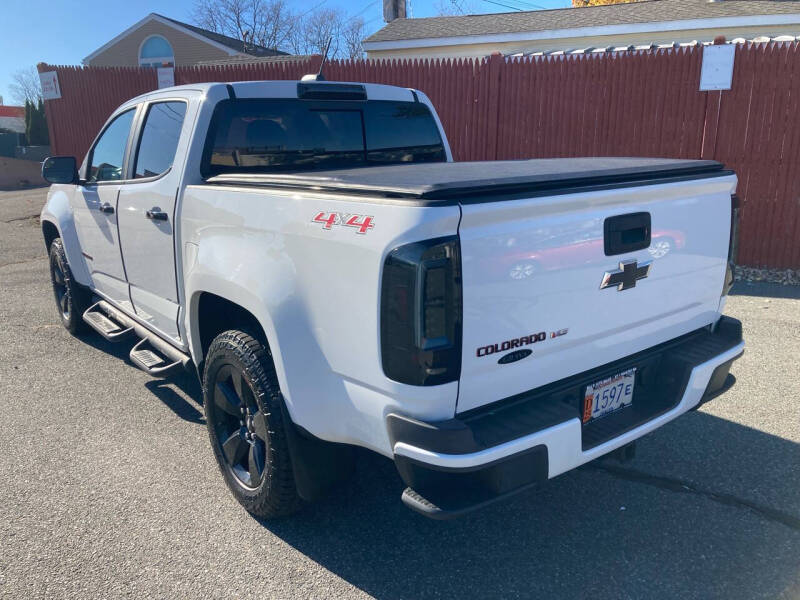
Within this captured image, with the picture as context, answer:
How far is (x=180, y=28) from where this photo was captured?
2950 centimetres

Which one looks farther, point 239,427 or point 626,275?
point 239,427

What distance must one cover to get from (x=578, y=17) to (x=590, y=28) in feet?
4.64

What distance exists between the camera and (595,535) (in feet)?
9.57

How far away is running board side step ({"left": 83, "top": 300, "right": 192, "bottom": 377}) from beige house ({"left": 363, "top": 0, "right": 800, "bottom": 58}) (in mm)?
13717

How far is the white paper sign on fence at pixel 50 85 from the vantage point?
12.8m

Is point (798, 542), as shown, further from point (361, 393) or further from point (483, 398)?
point (361, 393)

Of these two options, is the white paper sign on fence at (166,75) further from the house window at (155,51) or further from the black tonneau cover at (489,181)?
the house window at (155,51)

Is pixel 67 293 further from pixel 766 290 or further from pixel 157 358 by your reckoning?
pixel 766 290

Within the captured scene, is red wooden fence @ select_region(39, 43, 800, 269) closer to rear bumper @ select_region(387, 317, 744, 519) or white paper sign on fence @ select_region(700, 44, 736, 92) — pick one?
white paper sign on fence @ select_region(700, 44, 736, 92)

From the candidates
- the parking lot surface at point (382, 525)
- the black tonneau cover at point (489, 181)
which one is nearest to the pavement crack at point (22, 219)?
the parking lot surface at point (382, 525)

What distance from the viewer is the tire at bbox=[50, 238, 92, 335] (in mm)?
5422

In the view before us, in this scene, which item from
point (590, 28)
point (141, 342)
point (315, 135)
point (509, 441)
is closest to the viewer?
point (509, 441)

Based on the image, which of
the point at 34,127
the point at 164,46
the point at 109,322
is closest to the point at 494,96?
the point at 109,322

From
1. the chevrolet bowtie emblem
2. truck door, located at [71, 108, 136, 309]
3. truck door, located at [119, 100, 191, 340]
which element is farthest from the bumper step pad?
the chevrolet bowtie emblem
